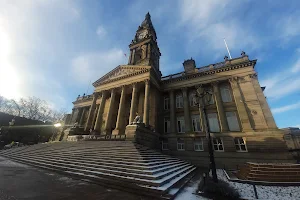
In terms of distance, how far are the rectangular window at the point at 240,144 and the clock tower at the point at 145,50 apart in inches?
695

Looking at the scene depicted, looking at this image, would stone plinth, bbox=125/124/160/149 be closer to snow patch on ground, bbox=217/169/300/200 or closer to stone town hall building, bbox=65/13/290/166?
stone town hall building, bbox=65/13/290/166

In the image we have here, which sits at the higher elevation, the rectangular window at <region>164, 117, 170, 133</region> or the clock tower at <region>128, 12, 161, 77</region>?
the clock tower at <region>128, 12, 161, 77</region>

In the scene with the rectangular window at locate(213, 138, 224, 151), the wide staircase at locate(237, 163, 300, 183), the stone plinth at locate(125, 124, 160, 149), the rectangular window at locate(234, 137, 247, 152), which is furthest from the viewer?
the rectangular window at locate(213, 138, 224, 151)

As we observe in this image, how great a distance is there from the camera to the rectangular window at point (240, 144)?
1732 centimetres

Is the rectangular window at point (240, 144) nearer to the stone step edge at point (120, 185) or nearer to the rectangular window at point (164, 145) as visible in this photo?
the rectangular window at point (164, 145)

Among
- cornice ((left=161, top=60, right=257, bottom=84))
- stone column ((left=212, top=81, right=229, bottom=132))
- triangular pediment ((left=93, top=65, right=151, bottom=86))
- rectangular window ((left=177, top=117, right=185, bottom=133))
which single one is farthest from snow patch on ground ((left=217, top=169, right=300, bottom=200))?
triangular pediment ((left=93, top=65, right=151, bottom=86))

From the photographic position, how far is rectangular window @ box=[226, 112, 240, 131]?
62.1ft

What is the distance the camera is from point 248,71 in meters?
20.4

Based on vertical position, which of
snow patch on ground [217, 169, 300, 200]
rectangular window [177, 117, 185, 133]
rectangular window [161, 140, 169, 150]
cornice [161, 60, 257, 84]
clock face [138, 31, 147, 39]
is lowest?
snow patch on ground [217, 169, 300, 200]

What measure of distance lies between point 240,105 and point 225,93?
10.9 ft

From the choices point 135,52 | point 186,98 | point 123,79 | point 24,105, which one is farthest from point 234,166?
point 24,105

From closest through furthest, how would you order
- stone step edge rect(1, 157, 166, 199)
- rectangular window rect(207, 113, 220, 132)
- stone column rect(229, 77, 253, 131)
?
stone step edge rect(1, 157, 166, 199) → stone column rect(229, 77, 253, 131) → rectangular window rect(207, 113, 220, 132)

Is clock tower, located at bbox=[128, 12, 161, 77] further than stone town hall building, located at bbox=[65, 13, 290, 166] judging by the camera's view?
Yes

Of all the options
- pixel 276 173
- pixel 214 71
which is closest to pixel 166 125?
pixel 214 71
